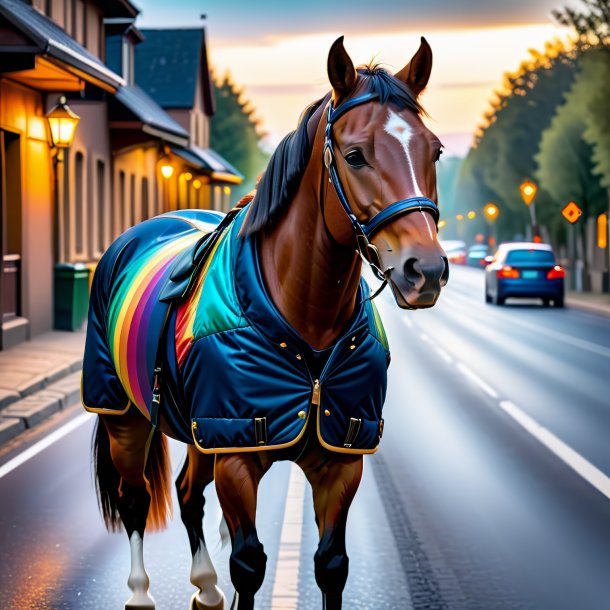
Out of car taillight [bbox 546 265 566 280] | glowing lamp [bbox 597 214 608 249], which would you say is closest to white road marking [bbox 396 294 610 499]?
car taillight [bbox 546 265 566 280]

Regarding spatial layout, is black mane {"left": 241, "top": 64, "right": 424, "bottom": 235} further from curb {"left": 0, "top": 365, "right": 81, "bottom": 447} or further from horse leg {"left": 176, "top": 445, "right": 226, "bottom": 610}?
curb {"left": 0, "top": 365, "right": 81, "bottom": 447}

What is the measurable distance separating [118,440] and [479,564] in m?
2.16

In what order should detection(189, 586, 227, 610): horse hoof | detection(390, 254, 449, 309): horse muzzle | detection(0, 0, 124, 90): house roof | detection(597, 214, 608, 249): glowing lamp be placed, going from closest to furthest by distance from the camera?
detection(390, 254, 449, 309): horse muzzle → detection(189, 586, 227, 610): horse hoof → detection(0, 0, 124, 90): house roof → detection(597, 214, 608, 249): glowing lamp

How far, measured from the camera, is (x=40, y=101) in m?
22.3

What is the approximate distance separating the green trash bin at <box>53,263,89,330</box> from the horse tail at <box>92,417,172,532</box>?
1655 centimetres

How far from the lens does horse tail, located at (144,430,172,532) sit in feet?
21.9

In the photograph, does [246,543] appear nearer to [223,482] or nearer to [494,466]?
[223,482]

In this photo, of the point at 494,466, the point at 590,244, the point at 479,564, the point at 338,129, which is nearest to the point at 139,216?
the point at 590,244

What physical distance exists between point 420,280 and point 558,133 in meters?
49.9

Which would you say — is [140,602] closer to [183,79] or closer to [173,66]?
[183,79]

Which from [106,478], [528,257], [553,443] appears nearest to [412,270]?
[106,478]

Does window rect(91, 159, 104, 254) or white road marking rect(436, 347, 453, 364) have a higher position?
window rect(91, 159, 104, 254)

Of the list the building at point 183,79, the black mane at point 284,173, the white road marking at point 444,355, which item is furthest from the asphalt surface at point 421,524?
the building at point 183,79

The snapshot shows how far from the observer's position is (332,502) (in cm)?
485
